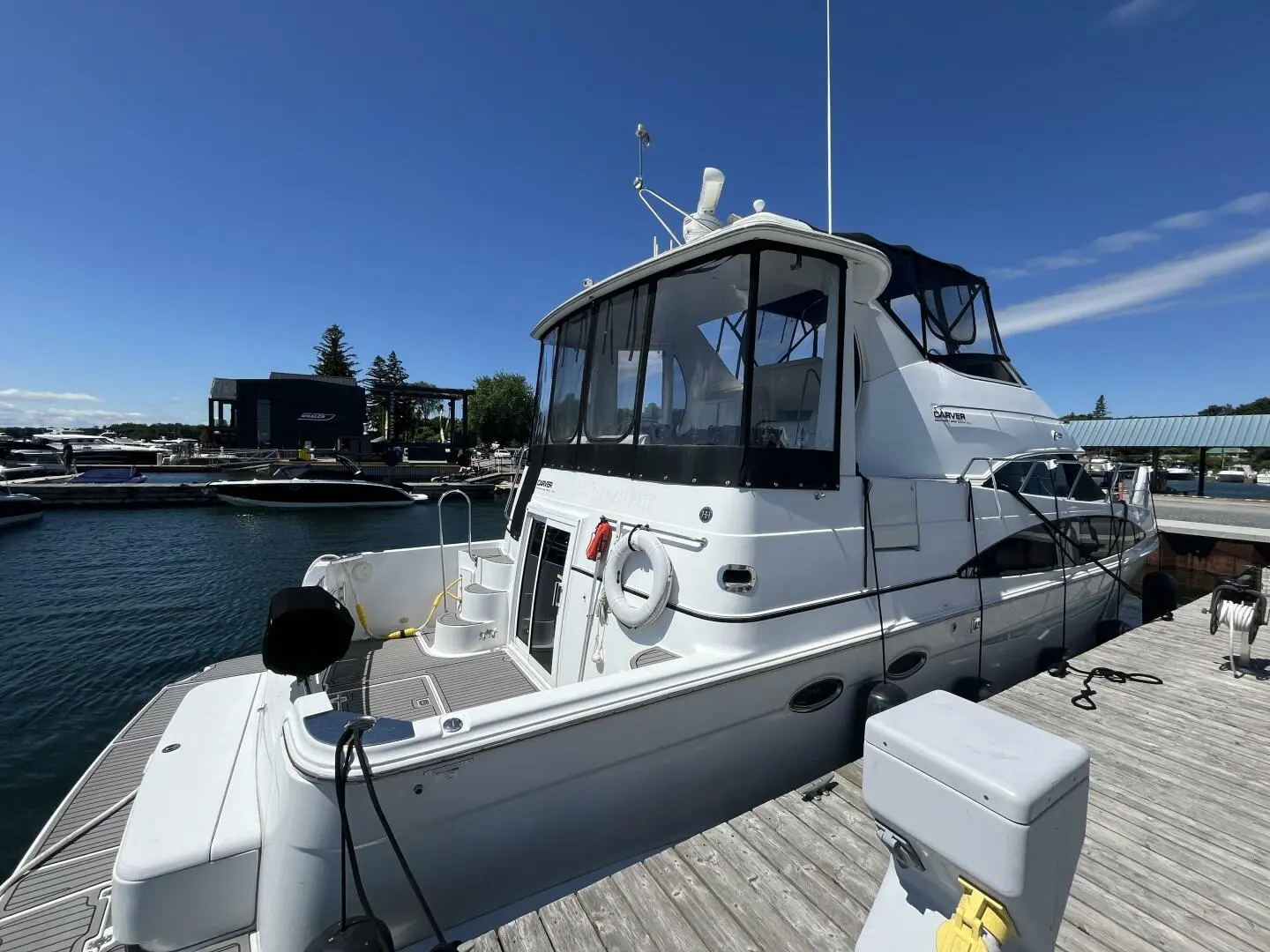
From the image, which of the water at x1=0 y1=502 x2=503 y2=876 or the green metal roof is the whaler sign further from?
the green metal roof

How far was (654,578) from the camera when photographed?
3447 millimetres

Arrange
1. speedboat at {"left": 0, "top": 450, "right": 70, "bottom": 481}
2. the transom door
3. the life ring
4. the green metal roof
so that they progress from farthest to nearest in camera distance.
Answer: speedboat at {"left": 0, "top": 450, "right": 70, "bottom": 481}, the green metal roof, the transom door, the life ring

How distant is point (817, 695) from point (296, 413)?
171 feet

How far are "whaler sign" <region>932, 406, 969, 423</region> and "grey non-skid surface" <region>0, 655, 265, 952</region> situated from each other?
18.0 ft

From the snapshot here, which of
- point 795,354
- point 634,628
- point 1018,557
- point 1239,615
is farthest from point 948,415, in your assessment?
point 634,628

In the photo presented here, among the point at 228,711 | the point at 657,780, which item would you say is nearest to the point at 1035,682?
the point at 657,780

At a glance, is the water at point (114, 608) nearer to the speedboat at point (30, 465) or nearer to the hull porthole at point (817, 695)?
the hull porthole at point (817, 695)

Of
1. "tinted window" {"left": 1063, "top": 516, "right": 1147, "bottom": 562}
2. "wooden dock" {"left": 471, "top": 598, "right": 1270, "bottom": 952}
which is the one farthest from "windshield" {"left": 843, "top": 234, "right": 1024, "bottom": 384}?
"wooden dock" {"left": 471, "top": 598, "right": 1270, "bottom": 952}

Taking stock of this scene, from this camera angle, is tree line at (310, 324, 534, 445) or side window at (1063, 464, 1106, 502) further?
tree line at (310, 324, 534, 445)

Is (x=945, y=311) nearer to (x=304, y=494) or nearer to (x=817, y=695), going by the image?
(x=817, y=695)

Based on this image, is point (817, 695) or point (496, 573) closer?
point (817, 695)

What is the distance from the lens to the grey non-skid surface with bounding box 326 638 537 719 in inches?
153

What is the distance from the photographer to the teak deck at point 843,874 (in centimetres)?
220

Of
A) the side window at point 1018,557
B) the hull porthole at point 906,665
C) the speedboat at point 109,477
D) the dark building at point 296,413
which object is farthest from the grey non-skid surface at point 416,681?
the dark building at point 296,413
